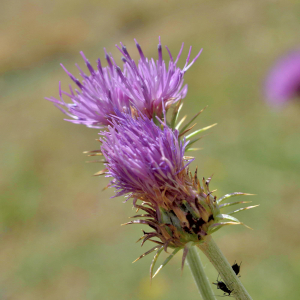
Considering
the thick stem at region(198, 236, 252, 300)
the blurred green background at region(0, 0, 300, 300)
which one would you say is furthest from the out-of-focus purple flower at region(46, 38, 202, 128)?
the blurred green background at region(0, 0, 300, 300)

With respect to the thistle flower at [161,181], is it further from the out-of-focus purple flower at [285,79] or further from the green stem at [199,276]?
the out-of-focus purple flower at [285,79]

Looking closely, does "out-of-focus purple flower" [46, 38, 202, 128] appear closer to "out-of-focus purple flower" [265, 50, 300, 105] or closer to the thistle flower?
the thistle flower

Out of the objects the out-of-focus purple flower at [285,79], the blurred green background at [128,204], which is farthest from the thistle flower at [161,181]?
the out-of-focus purple flower at [285,79]

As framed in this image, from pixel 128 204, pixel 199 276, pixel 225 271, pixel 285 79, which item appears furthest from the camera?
pixel 128 204

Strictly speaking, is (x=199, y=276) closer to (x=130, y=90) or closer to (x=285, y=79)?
(x=130, y=90)

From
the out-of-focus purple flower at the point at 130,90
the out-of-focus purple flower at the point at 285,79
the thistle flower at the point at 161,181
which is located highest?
the out-of-focus purple flower at the point at 285,79

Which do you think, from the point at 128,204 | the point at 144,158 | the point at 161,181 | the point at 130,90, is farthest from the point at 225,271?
the point at 128,204
